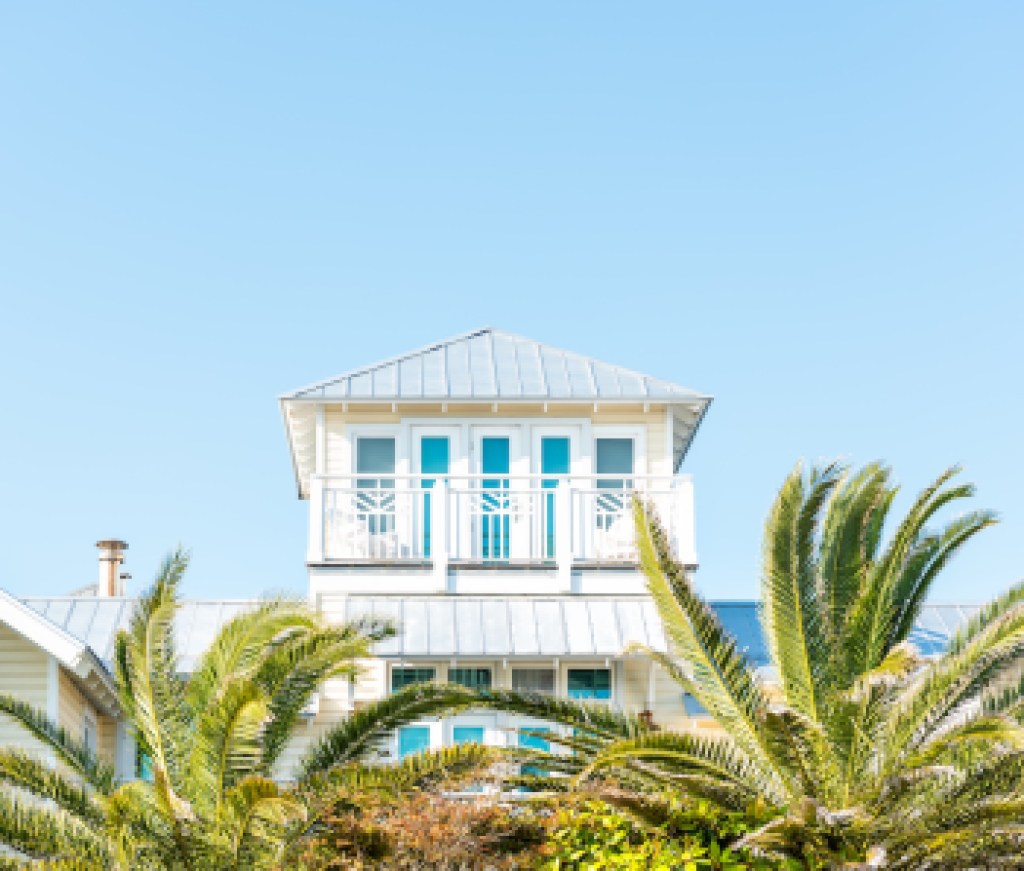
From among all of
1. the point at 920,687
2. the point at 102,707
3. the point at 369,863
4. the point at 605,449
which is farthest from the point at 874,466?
the point at 102,707

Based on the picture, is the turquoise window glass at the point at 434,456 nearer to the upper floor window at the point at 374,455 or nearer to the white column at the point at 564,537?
the upper floor window at the point at 374,455

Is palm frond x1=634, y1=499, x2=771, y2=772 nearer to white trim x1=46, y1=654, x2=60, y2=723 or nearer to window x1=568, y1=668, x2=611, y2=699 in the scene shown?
window x1=568, y1=668, x2=611, y2=699

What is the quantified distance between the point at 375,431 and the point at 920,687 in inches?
459

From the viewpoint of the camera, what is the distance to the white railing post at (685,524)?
23453 millimetres

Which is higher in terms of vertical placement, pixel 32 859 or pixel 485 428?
pixel 485 428

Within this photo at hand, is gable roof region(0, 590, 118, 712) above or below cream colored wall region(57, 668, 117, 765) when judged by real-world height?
above

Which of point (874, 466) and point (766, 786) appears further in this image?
point (874, 466)

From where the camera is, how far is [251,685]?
14344mm

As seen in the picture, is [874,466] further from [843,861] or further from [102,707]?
[102,707]

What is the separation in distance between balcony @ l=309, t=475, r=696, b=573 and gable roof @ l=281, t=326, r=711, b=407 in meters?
1.29

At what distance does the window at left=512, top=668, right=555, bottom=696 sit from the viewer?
78.1 feet

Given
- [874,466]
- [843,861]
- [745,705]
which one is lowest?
[843,861]

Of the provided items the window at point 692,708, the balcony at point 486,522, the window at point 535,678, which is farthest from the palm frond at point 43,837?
the window at point 692,708

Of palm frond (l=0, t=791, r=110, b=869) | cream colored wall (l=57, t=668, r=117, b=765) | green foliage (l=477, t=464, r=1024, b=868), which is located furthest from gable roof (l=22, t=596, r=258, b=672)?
green foliage (l=477, t=464, r=1024, b=868)
